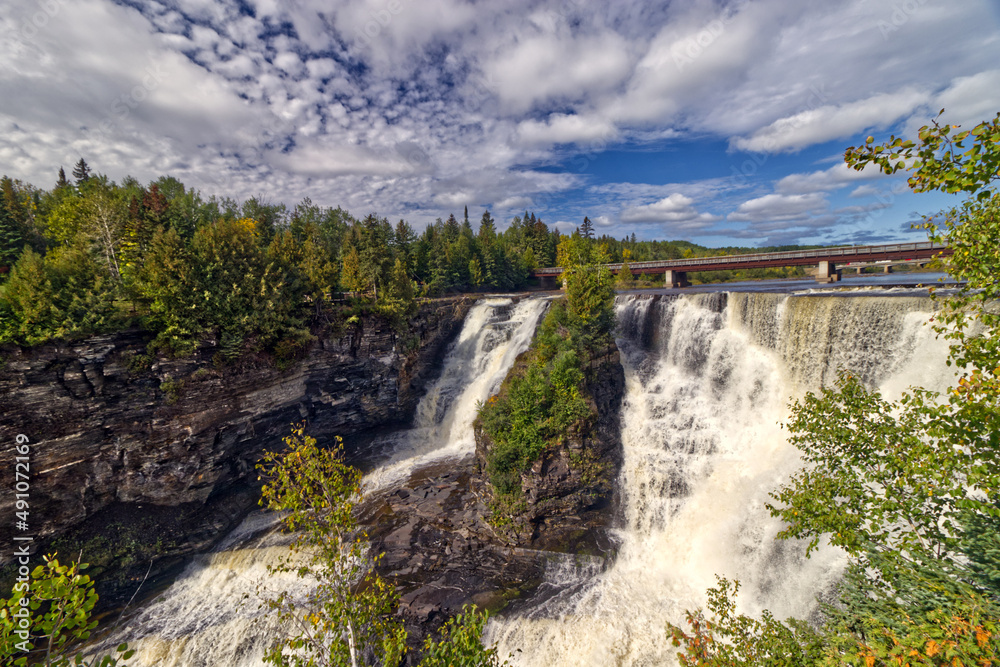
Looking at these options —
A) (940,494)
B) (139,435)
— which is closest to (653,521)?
(940,494)

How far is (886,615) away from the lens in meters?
6.98

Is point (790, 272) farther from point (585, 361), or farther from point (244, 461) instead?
point (244, 461)

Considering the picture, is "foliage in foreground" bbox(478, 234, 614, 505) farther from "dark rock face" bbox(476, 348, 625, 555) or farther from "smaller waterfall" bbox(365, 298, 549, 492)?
"smaller waterfall" bbox(365, 298, 549, 492)

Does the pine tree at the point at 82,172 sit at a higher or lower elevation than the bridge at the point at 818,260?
higher

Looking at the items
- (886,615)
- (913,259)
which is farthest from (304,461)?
(913,259)

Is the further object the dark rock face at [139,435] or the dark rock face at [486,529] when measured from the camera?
the dark rock face at [139,435]

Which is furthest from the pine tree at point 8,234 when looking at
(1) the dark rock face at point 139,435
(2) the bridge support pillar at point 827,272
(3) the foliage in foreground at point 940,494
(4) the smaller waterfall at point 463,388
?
(2) the bridge support pillar at point 827,272

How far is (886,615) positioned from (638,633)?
11.5 meters

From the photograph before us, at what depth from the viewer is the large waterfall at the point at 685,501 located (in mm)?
16141

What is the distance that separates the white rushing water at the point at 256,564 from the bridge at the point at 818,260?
14339mm

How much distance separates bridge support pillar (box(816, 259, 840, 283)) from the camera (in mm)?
37875

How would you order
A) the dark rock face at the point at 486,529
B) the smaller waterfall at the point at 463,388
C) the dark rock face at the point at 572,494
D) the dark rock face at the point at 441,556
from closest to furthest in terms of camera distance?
the dark rock face at the point at 441,556 → the dark rock face at the point at 486,529 → the dark rock face at the point at 572,494 → the smaller waterfall at the point at 463,388

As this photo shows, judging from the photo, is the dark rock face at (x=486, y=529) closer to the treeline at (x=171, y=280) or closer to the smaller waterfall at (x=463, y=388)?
the smaller waterfall at (x=463, y=388)

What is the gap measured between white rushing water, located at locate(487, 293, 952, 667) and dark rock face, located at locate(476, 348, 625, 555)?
1093 millimetres
